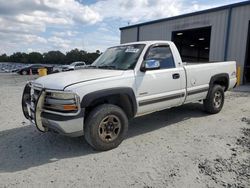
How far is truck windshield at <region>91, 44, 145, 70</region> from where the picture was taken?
15.1 feet

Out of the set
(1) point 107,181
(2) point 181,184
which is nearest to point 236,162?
(2) point 181,184

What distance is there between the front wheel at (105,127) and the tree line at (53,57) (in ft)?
150

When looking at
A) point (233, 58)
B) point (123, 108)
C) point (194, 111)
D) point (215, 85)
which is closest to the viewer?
point (123, 108)

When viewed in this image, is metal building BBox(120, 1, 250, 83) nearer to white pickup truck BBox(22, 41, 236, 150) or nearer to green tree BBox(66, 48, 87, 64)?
white pickup truck BBox(22, 41, 236, 150)

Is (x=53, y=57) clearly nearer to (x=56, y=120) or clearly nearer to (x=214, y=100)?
(x=214, y=100)

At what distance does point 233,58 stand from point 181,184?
14.1m

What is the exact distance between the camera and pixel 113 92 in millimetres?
3990

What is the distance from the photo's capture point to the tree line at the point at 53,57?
55228mm

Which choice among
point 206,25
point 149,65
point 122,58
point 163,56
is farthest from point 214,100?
point 206,25

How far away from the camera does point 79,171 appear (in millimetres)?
3400

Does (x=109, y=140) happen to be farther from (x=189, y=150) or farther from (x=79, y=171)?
(x=189, y=150)

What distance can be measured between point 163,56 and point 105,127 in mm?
2101

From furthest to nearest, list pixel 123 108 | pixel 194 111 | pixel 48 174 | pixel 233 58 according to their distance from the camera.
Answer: pixel 233 58, pixel 194 111, pixel 123 108, pixel 48 174

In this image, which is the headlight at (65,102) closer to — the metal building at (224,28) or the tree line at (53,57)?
the metal building at (224,28)
